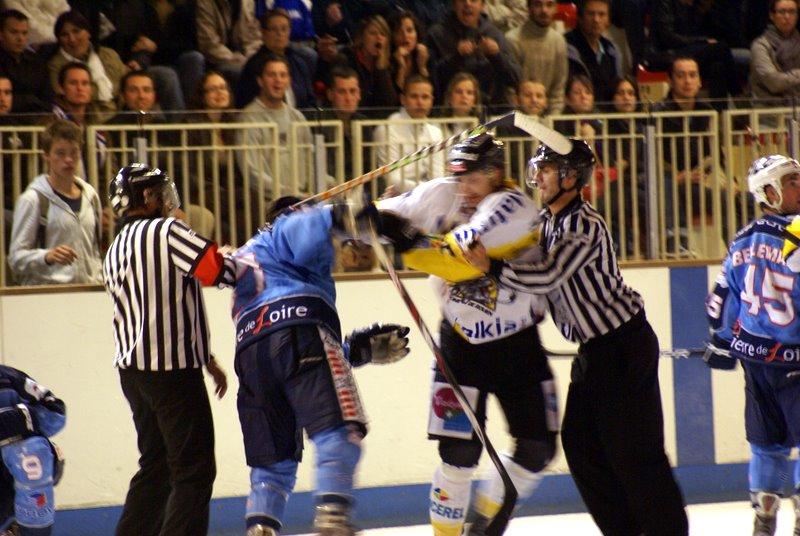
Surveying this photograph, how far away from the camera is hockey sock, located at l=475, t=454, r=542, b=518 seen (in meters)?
4.29

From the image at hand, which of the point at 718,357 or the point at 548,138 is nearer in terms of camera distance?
the point at 548,138

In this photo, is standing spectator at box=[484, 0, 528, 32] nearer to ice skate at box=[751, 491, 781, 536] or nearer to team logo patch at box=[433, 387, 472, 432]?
ice skate at box=[751, 491, 781, 536]

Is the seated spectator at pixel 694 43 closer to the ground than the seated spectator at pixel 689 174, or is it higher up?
higher up

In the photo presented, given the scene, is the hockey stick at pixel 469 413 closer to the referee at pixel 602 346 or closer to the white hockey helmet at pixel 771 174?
the referee at pixel 602 346

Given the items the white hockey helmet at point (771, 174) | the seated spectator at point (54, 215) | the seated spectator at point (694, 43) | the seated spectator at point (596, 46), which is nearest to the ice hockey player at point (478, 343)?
the white hockey helmet at point (771, 174)

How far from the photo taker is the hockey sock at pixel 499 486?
429 cm

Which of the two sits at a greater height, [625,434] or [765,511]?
[625,434]

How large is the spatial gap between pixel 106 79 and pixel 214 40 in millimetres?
709

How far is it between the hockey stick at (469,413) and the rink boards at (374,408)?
136cm

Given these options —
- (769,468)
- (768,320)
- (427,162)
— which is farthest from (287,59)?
(769,468)

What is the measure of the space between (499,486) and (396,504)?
4.76 feet

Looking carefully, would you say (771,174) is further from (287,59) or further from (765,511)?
(287,59)

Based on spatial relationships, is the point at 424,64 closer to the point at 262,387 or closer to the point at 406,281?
the point at 406,281

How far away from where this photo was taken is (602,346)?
162 inches
